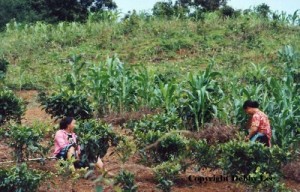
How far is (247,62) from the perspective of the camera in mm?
15820

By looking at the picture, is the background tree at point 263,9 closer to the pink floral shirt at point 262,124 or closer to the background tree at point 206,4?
the background tree at point 206,4

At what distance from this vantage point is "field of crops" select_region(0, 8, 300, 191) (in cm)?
644

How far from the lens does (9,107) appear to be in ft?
30.1

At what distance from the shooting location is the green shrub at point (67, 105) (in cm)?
919

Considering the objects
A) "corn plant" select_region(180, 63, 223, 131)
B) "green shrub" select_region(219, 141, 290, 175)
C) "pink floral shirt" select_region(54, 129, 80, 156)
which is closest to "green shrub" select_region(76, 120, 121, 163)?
"pink floral shirt" select_region(54, 129, 80, 156)

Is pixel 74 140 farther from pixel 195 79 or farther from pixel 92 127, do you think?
pixel 195 79

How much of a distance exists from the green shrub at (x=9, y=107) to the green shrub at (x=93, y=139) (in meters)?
2.18

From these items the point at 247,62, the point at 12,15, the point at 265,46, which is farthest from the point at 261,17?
the point at 12,15

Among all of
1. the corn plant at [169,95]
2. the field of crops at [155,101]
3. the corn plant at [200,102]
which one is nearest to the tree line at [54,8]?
the field of crops at [155,101]

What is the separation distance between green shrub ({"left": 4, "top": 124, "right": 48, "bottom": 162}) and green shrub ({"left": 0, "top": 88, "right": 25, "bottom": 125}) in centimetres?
170

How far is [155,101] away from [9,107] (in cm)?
256

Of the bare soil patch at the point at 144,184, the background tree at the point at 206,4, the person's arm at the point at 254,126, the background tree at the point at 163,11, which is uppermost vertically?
the background tree at the point at 206,4

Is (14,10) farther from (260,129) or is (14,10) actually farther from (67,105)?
(260,129)

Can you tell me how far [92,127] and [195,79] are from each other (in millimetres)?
2671
